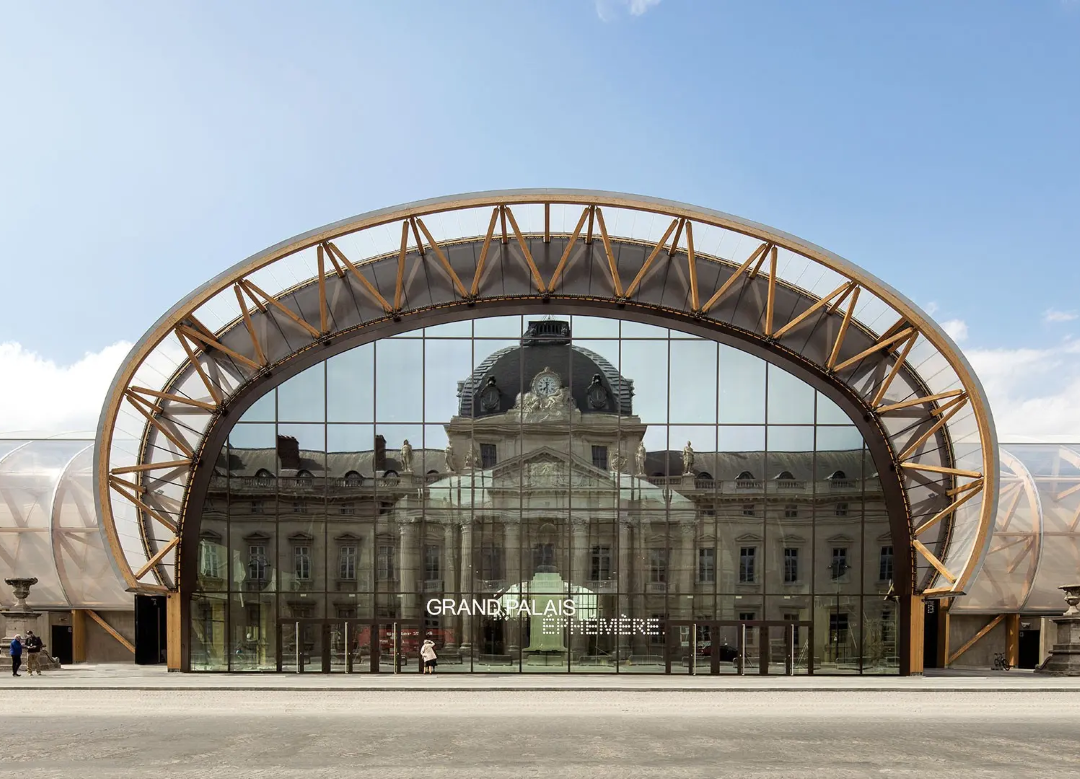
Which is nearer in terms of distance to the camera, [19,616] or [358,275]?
[358,275]

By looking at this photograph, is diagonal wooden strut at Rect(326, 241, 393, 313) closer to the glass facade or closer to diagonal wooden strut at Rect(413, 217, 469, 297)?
the glass facade

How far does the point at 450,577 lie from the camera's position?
32.9 m

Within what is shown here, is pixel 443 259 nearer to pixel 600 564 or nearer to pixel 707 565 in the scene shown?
pixel 600 564

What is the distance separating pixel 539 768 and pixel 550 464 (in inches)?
777

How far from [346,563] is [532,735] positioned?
1714 centimetres

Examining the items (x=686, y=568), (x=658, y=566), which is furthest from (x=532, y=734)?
(x=686, y=568)

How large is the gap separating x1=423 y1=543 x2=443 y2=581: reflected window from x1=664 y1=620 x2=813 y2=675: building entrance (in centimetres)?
758

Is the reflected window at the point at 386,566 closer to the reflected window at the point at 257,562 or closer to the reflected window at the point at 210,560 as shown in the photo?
A: the reflected window at the point at 257,562

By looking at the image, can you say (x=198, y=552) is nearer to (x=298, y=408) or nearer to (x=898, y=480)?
(x=298, y=408)

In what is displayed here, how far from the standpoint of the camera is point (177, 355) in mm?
33562

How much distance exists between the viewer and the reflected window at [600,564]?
3278 centimetres

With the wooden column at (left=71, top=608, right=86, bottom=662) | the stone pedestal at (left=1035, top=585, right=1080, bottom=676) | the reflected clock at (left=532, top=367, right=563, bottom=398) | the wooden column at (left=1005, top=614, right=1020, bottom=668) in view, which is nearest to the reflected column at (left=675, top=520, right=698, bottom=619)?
the reflected clock at (left=532, top=367, right=563, bottom=398)

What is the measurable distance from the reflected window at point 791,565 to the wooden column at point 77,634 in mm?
26491

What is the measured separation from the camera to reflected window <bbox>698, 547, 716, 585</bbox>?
1292 inches
